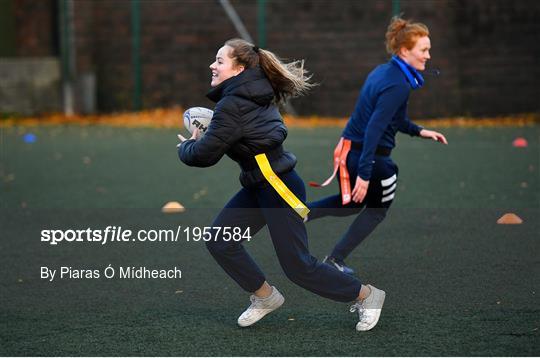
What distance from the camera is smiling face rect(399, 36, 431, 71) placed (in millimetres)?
6483

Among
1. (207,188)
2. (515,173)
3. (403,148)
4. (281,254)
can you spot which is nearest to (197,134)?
(281,254)

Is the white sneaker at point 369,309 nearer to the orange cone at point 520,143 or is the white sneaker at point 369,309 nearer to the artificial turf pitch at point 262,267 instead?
the artificial turf pitch at point 262,267

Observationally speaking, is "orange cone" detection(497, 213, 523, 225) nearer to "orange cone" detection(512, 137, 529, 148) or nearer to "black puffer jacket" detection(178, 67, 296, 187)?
"black puffer jacket" detection(178, 67, 296, 187)

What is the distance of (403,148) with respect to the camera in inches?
574

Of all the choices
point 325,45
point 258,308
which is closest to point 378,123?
point 258,308

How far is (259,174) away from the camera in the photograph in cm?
519

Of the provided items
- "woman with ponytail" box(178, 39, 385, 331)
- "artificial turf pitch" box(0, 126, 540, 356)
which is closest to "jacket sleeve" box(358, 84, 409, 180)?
"artificial turf pitch" box(0, 126, 540, 356)

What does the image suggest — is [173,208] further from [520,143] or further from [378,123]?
[520,143]

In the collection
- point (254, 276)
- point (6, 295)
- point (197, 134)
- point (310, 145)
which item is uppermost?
point (197, 134)

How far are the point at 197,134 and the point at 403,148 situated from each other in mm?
9533

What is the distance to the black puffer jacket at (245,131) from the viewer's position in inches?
200

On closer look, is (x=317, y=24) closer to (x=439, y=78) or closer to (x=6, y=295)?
(x=439, y=78)

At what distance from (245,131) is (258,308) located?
3.09 ft

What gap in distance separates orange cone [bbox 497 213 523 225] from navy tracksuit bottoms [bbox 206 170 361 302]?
338 cm
